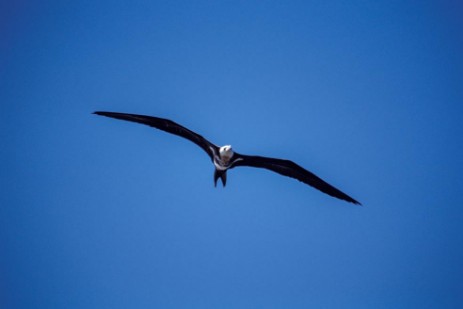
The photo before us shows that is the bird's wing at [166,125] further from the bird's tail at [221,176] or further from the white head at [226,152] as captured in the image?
the bird's tail at [221,176]

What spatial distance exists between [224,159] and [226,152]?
25cm

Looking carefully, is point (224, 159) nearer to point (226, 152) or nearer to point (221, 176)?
point (226, 152)

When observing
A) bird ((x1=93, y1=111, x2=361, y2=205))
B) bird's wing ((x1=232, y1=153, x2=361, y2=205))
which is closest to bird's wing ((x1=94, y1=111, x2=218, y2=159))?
bird ((x1=93, y1=111, x2=361, y2=205))

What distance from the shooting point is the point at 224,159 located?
12.8m

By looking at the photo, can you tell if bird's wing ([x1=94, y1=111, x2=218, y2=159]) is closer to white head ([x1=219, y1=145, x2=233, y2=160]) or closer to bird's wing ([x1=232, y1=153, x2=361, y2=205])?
white head ([x1=219, y1=145, x2=233, y2=160])

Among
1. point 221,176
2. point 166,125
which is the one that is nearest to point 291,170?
point 221,176

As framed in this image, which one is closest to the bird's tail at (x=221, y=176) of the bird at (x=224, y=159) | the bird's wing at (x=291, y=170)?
the bird at (x=224, y=159)

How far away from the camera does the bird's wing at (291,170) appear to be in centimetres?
1307

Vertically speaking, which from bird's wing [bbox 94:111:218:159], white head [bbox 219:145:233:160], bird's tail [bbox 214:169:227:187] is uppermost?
bird's wing [bbox 94:111:218:159]

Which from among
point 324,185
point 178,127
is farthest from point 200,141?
point 324,185

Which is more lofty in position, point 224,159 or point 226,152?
point 226,152

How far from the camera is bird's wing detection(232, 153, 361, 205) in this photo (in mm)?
13070

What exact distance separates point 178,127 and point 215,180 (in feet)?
5.61

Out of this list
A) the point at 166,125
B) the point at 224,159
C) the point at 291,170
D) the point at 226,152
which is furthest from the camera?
the point at 291,170
